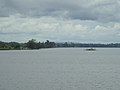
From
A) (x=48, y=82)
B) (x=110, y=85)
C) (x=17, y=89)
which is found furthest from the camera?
(x=48, y=82)

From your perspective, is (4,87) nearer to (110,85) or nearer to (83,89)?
(83,89)

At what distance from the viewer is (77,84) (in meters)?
49.4

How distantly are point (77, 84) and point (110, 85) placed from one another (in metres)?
5.16

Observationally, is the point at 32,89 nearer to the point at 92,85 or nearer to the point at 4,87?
the point at 4,87

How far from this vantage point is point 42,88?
4562 centimetres

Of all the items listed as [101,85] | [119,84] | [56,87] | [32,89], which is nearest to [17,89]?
[32,89]

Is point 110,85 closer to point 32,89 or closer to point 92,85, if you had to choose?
point 92,85

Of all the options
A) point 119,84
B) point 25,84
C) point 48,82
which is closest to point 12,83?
point 25,84

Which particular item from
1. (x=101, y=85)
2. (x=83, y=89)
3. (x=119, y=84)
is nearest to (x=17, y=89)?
(x=83, y=89)

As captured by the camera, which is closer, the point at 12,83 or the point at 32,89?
the point at 32,89

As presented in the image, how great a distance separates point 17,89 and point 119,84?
16131 millimetres

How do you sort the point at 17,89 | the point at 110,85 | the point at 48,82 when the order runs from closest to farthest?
1. the point at 17,89
2. the point at 110,85
3. the point at 48,82

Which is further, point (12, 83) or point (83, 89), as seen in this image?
point (12, 83)

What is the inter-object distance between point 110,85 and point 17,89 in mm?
14372
